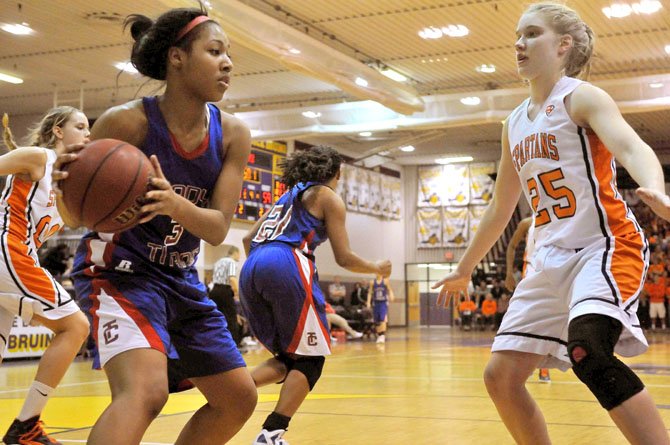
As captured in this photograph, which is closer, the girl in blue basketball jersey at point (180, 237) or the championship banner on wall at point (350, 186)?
the girl in blue basketball jersey at point (180, 237)

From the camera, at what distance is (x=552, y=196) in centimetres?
310

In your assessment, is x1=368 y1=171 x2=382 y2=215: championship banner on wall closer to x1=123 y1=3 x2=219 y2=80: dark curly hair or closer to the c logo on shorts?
x1=123 y1=3 x2=219 y2=80: dark curly hair

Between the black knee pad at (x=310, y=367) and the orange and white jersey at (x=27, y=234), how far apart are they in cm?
128

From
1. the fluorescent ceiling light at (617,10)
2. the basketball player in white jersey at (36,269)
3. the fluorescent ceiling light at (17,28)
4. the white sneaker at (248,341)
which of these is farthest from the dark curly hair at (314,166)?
the white sneaker at (248,341)

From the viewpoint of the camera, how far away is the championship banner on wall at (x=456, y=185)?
2842cm

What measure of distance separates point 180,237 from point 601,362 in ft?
4.61

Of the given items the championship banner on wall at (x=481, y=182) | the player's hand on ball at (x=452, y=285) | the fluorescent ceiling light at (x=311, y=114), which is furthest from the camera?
the championship banner on wall at (x=481, y=182)

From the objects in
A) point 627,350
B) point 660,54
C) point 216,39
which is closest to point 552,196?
point 627,350

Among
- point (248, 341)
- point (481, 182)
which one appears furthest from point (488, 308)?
point (248, 341)

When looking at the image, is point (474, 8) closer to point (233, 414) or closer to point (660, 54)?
point (660, 54)

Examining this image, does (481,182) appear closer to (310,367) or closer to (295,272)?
(295,272)

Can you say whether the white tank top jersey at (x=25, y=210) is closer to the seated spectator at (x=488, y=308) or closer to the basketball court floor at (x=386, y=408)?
the basketball court floor at (x=386, y=408)

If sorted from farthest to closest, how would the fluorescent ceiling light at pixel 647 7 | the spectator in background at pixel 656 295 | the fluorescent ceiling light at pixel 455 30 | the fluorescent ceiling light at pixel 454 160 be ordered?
the fluorescent ceiling light at pixel 454 160 → the spectator in background at pixel 656 295 → the fluorescent ceiling light at pixel 455 30 → the fluorescent ceiling light at pixel 647 7

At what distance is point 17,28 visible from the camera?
47.3ft
